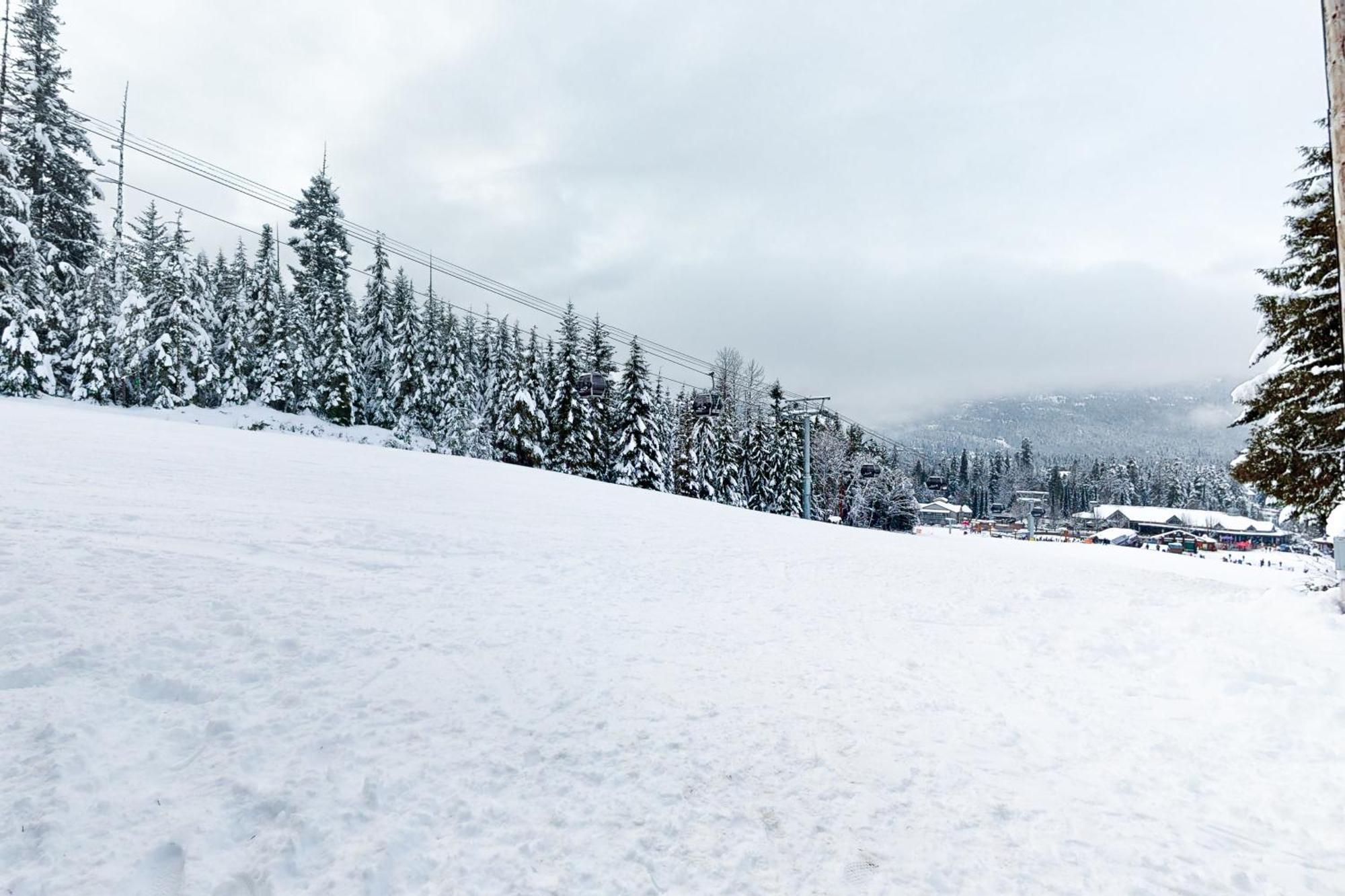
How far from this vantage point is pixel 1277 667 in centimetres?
586

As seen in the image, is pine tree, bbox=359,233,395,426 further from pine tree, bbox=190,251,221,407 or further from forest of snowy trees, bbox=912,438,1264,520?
forest of snowy trees, bbox=912,438,1264,520

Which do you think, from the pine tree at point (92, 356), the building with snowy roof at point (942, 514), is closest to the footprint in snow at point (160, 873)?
the pine tree at point (92, 356)

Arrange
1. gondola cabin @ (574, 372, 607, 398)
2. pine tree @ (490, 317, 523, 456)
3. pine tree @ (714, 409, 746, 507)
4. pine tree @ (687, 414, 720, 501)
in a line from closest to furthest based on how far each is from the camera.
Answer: gondola cabin @ (574, 372, 607, 398) → pine tree @ (490, 317, 523, 456) → pine tree @ (687, 414, 720, 501) → pine tree @ (714, 409, 746, 507)

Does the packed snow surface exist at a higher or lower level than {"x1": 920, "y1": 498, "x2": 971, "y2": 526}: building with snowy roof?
higher

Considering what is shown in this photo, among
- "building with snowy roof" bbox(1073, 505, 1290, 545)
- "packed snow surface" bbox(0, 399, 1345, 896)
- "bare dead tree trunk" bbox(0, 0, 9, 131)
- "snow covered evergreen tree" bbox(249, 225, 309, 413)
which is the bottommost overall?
"building with snowy roof" bbox(1073, 505, 1290, 545)

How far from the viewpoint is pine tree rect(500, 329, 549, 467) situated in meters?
37.4

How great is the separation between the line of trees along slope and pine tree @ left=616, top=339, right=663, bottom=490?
0.11 m

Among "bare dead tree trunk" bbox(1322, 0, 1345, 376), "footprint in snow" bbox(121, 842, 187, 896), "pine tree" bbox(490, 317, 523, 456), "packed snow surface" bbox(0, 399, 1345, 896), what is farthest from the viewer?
"pine tree" bbox(490, 317, 523, 456)

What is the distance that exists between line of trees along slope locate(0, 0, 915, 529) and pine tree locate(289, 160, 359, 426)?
129 mm

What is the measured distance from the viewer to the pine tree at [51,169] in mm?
26141

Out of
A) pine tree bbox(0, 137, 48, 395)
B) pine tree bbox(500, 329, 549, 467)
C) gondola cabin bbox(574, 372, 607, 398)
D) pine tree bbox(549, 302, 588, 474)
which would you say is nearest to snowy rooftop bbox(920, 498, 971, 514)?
pine tree bbox(549, 302, 588, 474)

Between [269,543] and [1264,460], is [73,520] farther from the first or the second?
[1264,460]

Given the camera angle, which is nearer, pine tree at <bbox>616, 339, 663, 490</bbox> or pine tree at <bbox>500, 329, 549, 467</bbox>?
pine tree at <bbox>500, 329, 549, 467</bbox>

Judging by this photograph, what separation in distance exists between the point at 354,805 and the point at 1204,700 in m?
7.06
